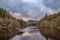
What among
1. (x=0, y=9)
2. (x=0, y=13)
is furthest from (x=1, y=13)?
(x=0, y=9)

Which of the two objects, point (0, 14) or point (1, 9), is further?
point (1, 9)

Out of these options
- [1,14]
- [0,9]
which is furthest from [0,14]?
[0,9]

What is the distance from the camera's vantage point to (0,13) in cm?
17662

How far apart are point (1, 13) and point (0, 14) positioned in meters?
2.99

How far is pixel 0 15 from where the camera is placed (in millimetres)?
173375

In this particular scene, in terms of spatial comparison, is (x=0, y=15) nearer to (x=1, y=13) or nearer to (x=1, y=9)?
(x=1, y=13)

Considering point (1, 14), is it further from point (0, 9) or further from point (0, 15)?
point (0, 9)

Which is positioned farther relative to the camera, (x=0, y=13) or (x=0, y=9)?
(x=0, y=9)

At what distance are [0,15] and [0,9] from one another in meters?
22.8

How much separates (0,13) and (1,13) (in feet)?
3.95

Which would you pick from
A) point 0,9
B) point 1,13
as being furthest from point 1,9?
point 1,13

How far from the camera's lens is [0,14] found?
175 m

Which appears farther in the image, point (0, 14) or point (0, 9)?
point (0, 9)

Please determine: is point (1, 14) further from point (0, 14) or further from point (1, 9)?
point (1, 9)
